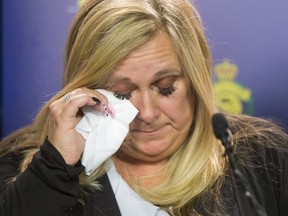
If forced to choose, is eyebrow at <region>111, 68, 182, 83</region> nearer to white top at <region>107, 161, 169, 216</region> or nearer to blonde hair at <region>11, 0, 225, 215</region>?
blonde hair at <region>11, 0, 225, 215</region>

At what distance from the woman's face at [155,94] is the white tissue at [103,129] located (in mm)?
27

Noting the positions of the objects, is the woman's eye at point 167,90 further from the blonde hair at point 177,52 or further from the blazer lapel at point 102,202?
the blazer lapel at point 102,202

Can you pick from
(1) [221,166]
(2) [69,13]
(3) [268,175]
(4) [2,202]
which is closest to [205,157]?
(1) [221,166]

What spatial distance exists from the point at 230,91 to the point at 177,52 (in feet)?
1.92

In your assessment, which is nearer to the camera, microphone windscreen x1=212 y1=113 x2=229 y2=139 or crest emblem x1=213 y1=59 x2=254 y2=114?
microphone windscreen x1=212 y1=113 x2=229 y2=139

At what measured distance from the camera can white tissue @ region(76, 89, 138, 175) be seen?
4.08 feet

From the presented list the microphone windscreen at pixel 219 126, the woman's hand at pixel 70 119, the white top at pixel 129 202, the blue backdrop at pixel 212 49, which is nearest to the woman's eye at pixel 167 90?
the woman's hand at pixel 70 119

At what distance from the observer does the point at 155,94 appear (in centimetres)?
127

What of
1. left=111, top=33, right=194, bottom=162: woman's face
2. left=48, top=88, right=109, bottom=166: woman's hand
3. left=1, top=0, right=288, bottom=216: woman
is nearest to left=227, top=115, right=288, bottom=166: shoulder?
left=1, top=0, right=288, bottom=216: woman

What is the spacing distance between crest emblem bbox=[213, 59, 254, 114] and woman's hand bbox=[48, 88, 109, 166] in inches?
25.0

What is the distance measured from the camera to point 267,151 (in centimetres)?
144

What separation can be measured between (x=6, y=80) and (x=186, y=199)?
90 cm

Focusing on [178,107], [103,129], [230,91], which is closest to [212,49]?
[230,91]

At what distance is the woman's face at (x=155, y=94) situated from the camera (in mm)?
1244
